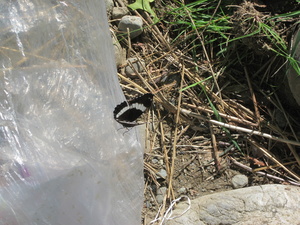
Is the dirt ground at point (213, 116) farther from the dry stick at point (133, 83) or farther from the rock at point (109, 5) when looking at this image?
the rock at point (109, 5)

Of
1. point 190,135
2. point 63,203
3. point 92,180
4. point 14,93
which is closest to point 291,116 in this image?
point 190,135

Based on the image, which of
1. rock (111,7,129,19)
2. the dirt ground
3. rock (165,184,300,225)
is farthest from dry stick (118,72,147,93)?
rock (165,184,300,225)

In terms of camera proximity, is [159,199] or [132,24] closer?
[159,199]

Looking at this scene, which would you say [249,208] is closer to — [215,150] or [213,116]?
[215,150]

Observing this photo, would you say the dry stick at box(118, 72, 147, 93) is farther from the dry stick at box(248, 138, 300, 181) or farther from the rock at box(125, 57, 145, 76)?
the dry stick at box(248, 138, 300, 181)

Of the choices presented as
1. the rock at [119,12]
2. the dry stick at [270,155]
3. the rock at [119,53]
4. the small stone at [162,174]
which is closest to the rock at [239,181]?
the dry stick at [270,155]

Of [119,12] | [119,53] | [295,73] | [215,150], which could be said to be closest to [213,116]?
[215,150]

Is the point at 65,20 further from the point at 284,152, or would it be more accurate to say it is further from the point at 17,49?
the point at 284,152
